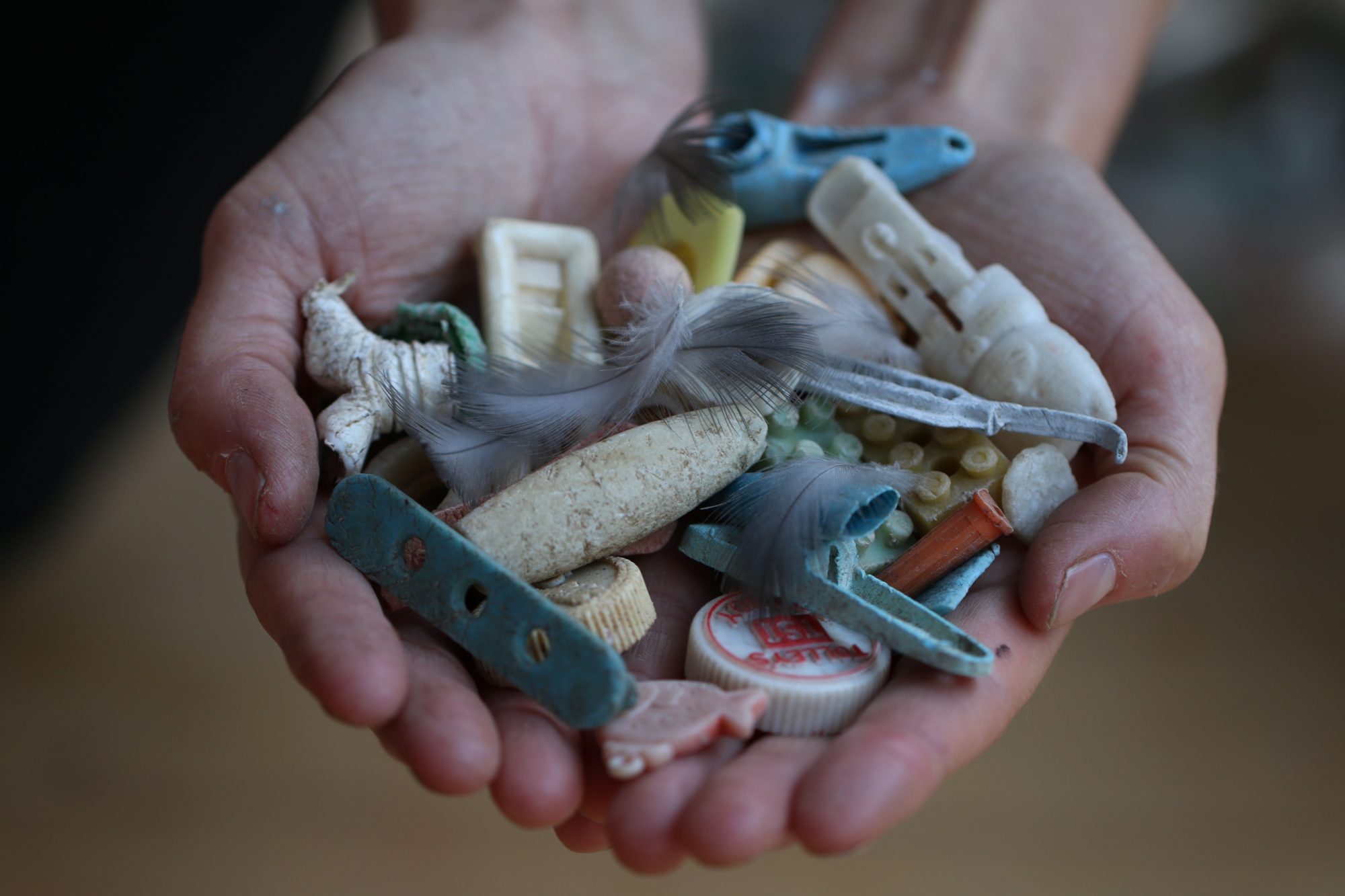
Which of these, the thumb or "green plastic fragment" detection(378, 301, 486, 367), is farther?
"green plastic fragment" detection(378, 301, 486, 367)

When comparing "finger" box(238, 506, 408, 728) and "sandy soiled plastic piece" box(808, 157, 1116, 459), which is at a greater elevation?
"sandy soiled plastic piece" box(808, 157, 1116, 459)

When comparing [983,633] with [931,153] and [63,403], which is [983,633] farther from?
[63,403]

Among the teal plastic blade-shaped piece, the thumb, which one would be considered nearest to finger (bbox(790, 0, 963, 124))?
the thumb

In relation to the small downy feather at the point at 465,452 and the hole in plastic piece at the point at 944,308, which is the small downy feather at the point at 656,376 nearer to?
the small downy feather at the point at 465,452

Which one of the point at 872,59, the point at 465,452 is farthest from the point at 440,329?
the point at 872,59

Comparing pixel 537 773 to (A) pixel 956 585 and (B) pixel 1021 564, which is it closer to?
(A) pixel 956 585

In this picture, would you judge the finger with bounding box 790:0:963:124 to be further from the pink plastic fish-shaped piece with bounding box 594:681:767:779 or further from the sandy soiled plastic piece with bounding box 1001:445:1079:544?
the pink plastic fish-shaped piece with bounding box 594:681:767:779

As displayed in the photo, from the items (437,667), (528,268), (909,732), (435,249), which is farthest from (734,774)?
(435,249)
